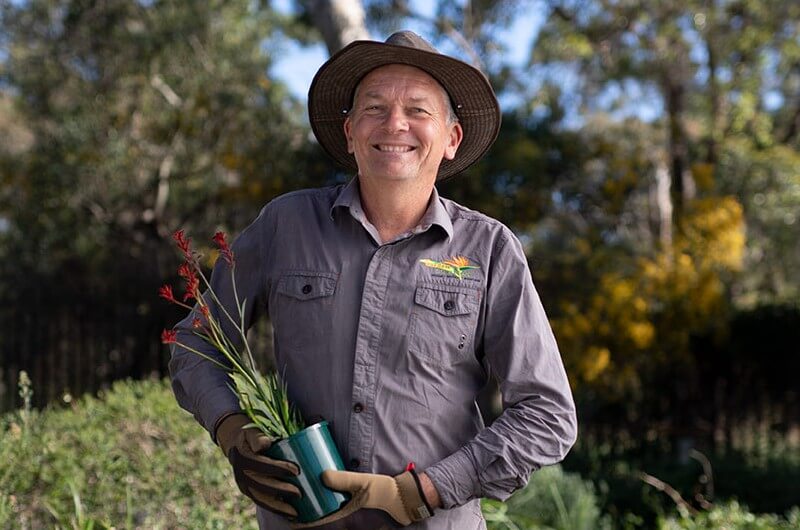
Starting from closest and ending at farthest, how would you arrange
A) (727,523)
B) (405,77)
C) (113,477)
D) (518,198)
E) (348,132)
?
1. (405,77)
2. (348,132)
3. (113,477)
4. (727,523)
5. (518,198)

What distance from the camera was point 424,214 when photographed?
2.16 m

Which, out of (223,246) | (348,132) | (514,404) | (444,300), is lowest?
(514,404)

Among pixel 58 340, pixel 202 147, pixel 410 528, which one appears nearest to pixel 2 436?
pixel 410 528

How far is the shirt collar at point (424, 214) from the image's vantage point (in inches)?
83.0

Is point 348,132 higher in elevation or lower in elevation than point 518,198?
lower

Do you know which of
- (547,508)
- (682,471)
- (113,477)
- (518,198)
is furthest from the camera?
(518,198)

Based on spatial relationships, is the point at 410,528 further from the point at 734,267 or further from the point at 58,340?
the point at 734,267

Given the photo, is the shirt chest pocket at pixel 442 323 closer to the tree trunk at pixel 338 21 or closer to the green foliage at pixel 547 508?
the green foliage at pixel 547 508

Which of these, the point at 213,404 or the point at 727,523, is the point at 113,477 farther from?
the point at 727,523

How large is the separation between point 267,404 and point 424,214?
0.55 meters

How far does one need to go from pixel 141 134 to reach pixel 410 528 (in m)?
11.1

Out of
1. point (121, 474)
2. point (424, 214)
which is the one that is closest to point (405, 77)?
point (424, 214)

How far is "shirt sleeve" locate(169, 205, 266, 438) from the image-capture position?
2.13 meters

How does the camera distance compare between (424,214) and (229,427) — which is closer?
(229,427)
